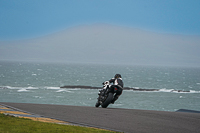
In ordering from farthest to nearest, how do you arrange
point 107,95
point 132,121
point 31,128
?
point 107,95 → point 132,121 → point 31,128

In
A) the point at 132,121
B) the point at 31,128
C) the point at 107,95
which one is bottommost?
the point at 132,121

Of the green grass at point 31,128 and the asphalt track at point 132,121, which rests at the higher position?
the green grass at point 31,128

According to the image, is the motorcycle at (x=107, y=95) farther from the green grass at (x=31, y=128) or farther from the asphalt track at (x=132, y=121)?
the green grass at (x=31, y=128)

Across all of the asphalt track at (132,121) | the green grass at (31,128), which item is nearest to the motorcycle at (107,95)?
the asphalt track at (132,121)

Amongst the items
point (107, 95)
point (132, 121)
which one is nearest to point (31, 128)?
point (132, 121)

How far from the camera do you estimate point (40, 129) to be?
9305 millimetres

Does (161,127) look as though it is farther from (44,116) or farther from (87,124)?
(44,116)

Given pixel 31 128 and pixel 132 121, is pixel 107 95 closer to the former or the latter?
pixel 132 121

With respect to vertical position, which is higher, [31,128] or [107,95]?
[107,95]

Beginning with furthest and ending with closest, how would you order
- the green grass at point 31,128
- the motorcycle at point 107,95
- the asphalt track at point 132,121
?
the motorcycle at point 107,95 → the asphalt track at point 132,121 → the green grass at point 31,128

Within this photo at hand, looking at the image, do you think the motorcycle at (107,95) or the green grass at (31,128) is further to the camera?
the motorcycle at (107,95)

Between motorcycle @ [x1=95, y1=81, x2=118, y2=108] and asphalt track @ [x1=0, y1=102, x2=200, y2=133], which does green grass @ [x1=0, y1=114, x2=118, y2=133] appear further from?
motorcycle @ [x1=95, y1=81, x2=118, y2=108]

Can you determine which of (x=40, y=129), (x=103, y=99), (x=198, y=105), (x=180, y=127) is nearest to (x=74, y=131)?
(x=40, y=129)

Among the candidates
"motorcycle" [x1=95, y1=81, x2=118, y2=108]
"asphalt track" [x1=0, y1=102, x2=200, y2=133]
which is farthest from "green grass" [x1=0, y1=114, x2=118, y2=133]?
"motorcycle" [x1=95, y1=81, x2=118, y2=108]
